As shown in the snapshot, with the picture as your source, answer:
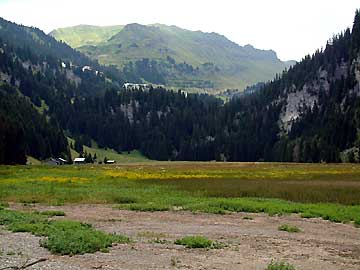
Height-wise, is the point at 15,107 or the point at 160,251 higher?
the point at 15,107

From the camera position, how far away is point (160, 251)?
20.6 metres

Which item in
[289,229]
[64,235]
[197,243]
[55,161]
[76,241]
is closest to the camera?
[76,241]

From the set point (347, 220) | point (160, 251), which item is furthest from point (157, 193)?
point (160, 251)

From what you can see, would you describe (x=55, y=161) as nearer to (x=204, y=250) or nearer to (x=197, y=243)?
(x=197, y=243)

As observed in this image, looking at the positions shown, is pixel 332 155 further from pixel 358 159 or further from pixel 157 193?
pixel 157 193

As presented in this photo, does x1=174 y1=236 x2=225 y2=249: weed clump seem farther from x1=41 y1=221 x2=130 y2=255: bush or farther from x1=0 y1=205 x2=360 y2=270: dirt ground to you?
x1=41 y1=221 x2=130 y2=255: bush

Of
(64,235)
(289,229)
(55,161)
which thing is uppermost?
(64,235)

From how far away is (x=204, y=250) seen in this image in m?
21.1

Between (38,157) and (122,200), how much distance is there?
492ft

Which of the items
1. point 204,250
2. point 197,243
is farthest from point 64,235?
point 204,250

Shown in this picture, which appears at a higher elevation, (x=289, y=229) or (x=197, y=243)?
(x=197, y=243)

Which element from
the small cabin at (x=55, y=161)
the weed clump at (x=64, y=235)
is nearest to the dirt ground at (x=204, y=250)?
the weed clump at (x=64, y=235)

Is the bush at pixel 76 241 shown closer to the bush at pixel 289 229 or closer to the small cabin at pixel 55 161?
the bush at pixel 289 229

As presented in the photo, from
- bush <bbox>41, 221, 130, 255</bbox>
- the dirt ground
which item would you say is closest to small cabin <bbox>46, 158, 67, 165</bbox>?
the dirt ground
